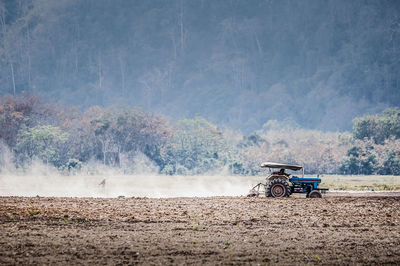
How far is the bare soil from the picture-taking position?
15.1 meters

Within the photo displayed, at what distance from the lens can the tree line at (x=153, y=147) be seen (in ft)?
267

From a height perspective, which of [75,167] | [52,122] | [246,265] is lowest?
[246,265]

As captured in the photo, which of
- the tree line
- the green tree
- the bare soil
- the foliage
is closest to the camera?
the bare soil

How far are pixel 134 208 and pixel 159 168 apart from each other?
209ft

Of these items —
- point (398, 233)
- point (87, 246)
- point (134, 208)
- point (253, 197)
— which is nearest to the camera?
point (87, 246)

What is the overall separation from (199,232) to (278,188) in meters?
12.9

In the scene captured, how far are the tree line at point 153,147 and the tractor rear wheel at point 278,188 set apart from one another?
52292 millimetres

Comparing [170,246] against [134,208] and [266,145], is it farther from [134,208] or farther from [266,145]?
[266,145]

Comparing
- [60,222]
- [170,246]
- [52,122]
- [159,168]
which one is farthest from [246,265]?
[52,122]

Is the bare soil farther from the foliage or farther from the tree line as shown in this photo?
the foliage

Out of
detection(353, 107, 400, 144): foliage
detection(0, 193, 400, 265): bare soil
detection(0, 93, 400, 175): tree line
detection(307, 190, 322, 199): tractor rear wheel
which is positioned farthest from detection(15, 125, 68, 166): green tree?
detection(307, 190, 322, 199): tractor rear wheel

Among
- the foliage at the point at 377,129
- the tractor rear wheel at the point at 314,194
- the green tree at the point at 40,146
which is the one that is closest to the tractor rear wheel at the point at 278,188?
the tractor rear wheel at the point at 314,194

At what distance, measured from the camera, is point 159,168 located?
89.6 metres

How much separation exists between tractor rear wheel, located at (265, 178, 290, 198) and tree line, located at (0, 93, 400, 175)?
52.3 m
